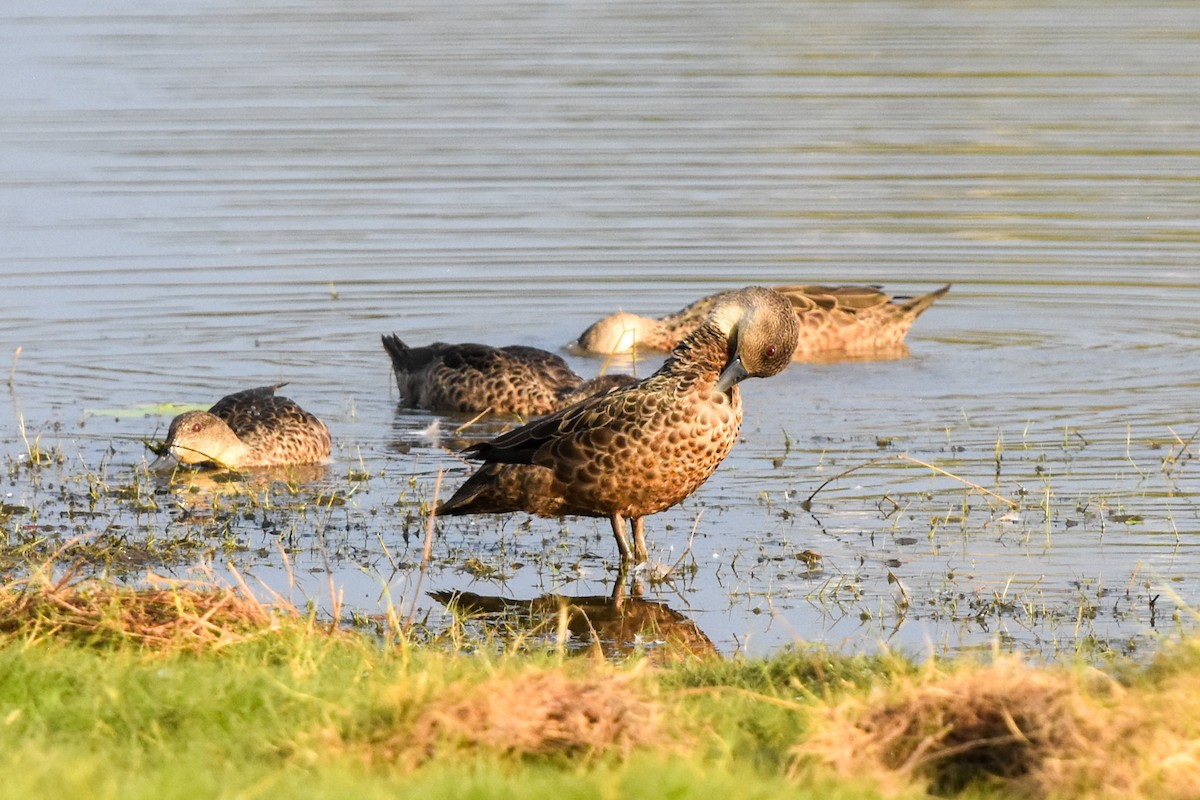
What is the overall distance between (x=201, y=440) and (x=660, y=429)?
344 cm

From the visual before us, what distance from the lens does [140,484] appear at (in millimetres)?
10367

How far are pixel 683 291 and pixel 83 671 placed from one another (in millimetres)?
10858

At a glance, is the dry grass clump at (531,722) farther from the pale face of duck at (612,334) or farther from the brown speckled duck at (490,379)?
the pale face of duck at (612,334)

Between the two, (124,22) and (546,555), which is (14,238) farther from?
(124,22)

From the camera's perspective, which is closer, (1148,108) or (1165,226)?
(1165,226)

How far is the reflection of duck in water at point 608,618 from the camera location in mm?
7473

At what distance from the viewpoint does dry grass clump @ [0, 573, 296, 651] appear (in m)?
6.34

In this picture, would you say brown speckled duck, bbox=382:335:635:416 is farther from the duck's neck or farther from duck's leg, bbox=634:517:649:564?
the duck's neck

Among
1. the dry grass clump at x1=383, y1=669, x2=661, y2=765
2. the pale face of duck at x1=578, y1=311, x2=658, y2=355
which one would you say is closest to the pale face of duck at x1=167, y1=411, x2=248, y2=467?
the pale face of duck at x1=578, y1=311, x2=658, y2=355

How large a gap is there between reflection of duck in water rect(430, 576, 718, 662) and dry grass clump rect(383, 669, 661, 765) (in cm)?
208

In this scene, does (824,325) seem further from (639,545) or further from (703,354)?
(703,354)

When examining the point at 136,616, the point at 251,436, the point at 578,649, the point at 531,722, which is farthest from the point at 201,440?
the point at 531,722

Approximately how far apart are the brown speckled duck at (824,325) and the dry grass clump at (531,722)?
361 inches

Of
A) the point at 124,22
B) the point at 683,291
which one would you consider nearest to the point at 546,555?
the point at 683,291
